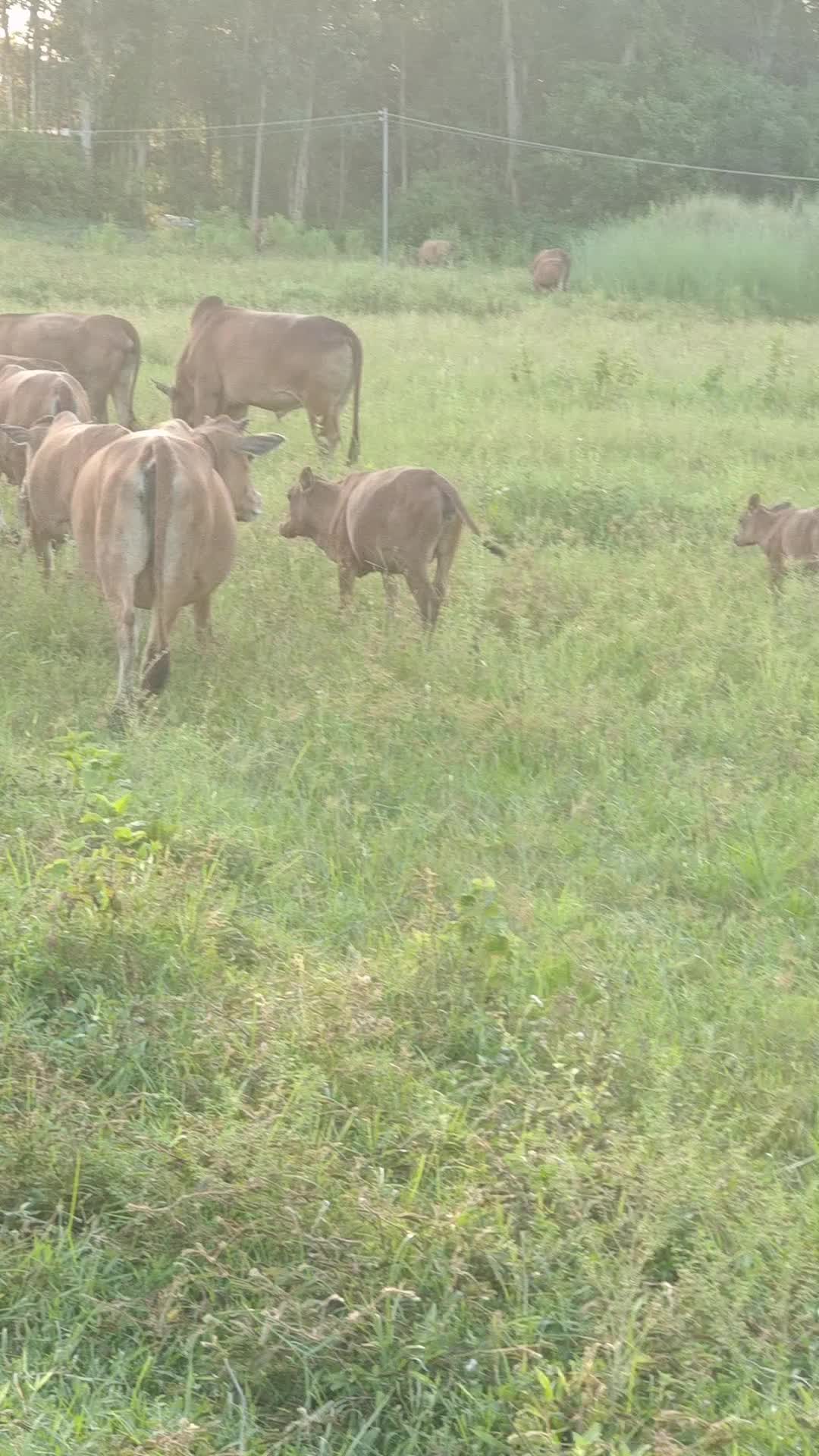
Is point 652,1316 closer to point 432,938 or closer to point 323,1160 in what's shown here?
point 323,1160

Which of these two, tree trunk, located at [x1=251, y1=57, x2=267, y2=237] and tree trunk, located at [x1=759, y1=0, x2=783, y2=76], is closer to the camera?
tree trunk, located at [x1=251, y1=57, x2=267, y2=237]

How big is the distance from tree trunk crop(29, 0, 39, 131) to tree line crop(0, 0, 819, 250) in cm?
9

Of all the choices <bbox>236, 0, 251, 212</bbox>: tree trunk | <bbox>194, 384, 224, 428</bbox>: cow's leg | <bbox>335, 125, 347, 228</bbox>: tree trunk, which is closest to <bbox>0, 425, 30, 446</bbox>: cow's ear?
<bbox>194, 384, 224, 428</bbox>: cow's leg

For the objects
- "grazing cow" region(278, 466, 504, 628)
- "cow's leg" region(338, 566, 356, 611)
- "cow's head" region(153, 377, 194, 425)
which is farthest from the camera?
"cow's head" region(153, 377, 194, 425)

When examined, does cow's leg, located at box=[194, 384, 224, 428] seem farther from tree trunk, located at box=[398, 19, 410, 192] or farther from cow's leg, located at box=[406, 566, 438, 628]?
tree trunk, located at box=[398, 19, 410, 192]

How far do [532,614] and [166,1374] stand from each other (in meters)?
5.18

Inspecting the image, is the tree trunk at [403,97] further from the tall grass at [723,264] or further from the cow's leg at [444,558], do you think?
the cow's leg at [444,558]

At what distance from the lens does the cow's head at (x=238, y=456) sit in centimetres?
812

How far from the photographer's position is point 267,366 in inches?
493

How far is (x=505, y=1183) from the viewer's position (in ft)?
10.7

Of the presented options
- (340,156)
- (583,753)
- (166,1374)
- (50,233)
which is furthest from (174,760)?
(340,156)

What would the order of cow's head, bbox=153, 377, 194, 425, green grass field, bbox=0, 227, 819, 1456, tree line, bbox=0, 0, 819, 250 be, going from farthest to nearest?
tree line, bbox=0, 0, 819, 250
cow's head, bbox=153, 377, 194, 425
green grass field, bbox=0, 227, 819, 1456

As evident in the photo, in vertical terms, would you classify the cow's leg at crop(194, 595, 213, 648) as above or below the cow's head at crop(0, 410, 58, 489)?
below

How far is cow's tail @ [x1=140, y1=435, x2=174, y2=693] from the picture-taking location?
6203mm
